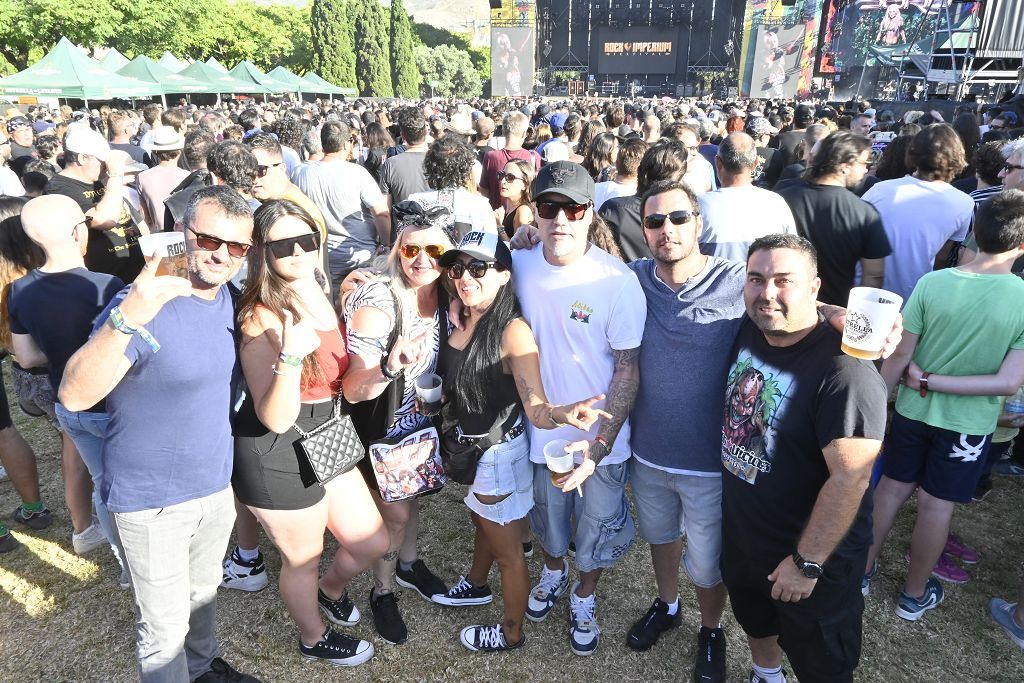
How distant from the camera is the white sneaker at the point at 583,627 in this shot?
2.84m

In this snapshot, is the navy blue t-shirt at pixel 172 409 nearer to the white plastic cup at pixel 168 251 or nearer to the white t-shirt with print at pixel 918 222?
the white plastic cup at pixel 168 251

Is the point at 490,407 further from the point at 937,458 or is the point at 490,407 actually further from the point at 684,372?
the point at 937,458

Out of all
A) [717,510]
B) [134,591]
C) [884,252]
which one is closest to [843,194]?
[884,252]

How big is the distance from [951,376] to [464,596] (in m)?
2.52

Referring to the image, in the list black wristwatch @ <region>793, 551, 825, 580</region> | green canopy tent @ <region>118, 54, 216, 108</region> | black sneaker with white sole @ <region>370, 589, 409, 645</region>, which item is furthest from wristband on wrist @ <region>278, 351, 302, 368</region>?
green canopy tent @ <region>118, 54, 216, 108</region>

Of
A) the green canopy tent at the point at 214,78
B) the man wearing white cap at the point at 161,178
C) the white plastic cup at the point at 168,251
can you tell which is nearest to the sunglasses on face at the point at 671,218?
the white plastic cup at the point at 168,251

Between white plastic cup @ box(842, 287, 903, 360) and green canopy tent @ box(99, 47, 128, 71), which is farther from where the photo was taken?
green canopy tent @ box(99, 47, 128, 71)

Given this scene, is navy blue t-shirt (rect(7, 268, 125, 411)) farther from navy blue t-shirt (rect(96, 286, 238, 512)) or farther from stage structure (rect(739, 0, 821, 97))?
stage structure (rect(739, 0, 821, 97))

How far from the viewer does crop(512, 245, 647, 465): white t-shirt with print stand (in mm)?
2348

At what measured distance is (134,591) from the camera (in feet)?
6.99

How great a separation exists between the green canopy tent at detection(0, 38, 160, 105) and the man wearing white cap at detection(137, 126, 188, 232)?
51.1 feet

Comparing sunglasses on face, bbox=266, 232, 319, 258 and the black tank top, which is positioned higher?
sunglasses on face, bbox=266, 232, 319, 258

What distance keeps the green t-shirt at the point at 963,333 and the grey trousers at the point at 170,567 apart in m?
2.98

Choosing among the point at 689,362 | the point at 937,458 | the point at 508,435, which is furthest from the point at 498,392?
the point at 937,458
